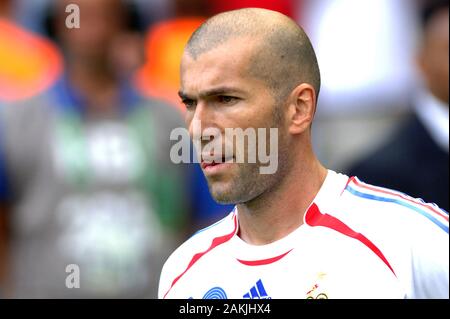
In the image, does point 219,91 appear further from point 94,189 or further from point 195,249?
point 94,189

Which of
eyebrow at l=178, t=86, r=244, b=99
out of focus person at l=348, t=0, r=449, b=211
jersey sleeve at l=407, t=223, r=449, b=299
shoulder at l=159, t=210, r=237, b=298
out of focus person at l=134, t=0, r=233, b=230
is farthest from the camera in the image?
out of focus person at l=134, t=0, r=233, b=230

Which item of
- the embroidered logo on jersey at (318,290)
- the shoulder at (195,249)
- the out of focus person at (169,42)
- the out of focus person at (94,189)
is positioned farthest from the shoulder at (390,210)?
the out of focus person at (169,42)

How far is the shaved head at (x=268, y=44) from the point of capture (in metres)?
4.61

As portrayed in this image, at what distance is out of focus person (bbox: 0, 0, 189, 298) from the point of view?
22.3 ft

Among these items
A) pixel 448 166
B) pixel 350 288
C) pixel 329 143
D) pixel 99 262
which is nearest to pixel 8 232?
pixel 99 262

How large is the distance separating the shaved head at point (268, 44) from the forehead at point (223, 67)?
0.02 meters

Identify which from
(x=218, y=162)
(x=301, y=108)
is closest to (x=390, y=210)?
(x=301, y=108)

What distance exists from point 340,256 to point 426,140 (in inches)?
78.5

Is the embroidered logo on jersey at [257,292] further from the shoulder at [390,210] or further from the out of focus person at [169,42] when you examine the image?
the out of focus person at [169,42]

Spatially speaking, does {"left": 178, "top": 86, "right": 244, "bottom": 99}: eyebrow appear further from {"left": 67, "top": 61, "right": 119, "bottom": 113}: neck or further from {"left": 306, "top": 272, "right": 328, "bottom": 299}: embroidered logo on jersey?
{"left": 67, "top": 61, "right": 119, "bottom": 113}: neck

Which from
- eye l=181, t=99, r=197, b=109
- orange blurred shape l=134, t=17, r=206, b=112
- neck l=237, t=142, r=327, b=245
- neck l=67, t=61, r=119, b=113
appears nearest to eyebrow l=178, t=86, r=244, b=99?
eye l=181, t=99, r=197, b=109

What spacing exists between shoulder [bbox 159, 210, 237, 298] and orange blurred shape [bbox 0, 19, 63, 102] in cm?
341

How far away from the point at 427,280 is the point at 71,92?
11.7ft
